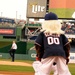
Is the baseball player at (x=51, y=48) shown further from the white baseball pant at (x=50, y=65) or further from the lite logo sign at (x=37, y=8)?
the lite logo sign at (x=37, y=8)

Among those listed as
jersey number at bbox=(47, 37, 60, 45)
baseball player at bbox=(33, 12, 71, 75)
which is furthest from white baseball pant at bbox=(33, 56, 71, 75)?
jersey number at bbox=(47, 37, 60, 45)

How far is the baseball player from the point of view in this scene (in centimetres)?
699

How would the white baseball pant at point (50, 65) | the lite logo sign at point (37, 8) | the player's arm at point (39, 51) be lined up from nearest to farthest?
the white baseball pant at point (50, 65), the player's arm at point (39, 51), the lite logo sign at point (37, 8)

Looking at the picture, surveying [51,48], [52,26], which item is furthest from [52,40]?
[52,26]

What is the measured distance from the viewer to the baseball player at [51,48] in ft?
22.9

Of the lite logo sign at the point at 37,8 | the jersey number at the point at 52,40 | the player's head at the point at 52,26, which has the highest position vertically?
the lite logo sign at the point at 37,8

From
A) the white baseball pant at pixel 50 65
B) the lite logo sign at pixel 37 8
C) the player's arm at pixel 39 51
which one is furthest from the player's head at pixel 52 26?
the lite logo sign at pixel 37 8

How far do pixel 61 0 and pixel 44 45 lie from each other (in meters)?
36.1

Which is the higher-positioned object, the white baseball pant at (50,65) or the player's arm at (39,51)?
the player's arm at (39,51)

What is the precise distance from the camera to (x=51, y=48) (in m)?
7.02

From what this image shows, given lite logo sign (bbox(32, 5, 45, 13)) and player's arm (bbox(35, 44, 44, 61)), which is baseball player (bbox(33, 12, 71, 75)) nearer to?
player's arm (bbox(35, 44, 44, 61))

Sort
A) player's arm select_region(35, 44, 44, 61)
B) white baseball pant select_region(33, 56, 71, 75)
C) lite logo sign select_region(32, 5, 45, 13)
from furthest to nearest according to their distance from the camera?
1. lite logo sign select_region(32, 5, 45, 13)
2. player's arm select_region(35, 44, 44, 61)
3. white baseball pant select_region(33, 56, 71, 75)

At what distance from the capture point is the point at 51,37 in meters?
7.10

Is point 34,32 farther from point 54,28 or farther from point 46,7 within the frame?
point 54,28
